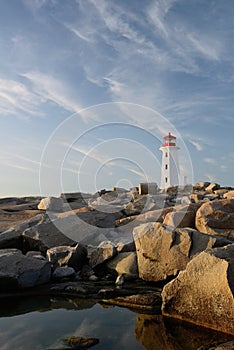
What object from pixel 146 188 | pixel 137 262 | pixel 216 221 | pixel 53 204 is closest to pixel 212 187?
pixel 146 188

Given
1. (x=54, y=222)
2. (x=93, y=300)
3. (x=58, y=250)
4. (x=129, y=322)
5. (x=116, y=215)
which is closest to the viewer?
(x=129, y=322)

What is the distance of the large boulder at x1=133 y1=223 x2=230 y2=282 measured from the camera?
7.32m

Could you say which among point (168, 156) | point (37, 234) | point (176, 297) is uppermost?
point (168, 156)

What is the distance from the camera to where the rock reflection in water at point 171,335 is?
446 centimetres

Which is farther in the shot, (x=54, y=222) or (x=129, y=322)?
(x=54, y=222)

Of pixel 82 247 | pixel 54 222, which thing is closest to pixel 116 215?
pixel 54 222

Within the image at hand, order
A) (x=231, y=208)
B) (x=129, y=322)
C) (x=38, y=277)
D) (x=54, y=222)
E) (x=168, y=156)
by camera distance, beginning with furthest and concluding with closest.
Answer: (x=168, y=156) < (x=54, y=222) < (x=231, y=208) < (x=38, y=277) < (x=129, y=322)

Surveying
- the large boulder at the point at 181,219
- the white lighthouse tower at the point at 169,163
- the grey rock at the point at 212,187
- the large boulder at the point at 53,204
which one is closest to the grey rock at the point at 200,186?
the grey rock at the point at 212,187

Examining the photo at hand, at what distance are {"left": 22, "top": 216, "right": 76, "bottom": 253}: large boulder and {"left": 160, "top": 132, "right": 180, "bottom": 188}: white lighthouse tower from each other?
27181mm

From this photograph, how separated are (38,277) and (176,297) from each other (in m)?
3.41

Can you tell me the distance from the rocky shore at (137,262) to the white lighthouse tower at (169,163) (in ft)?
81.2

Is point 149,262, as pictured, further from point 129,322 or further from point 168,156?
point 168,156

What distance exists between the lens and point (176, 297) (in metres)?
5.36

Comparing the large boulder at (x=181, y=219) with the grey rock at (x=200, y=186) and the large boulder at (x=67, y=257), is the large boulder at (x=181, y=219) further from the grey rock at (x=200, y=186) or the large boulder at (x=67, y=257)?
the grey rock at (x=200, y=186)
